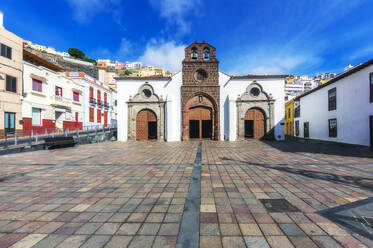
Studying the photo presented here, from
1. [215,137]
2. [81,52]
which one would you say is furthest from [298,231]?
[81,52]

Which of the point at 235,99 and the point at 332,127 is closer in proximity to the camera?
the point at 332,127

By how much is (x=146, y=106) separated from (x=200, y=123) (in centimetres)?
584

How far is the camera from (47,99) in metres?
17.0

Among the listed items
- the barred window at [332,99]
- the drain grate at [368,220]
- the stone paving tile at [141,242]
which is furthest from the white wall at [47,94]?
the barred window at [332,99]

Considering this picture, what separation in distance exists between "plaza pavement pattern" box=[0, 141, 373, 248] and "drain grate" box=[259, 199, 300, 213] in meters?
0.04

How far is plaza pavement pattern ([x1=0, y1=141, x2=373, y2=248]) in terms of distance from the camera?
1.96m

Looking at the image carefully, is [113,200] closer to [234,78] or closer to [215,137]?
[215,137]

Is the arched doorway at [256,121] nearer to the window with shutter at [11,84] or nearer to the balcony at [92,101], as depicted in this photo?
the balcony at [92,101]

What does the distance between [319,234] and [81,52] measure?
9440 cm

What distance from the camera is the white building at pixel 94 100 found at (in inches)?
852

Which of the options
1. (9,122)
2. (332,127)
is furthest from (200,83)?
(9,122)

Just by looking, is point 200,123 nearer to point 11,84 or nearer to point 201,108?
point 201,108

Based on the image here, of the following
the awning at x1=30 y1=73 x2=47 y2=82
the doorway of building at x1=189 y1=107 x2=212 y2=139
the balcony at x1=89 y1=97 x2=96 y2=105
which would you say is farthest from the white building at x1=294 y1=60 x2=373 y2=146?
the balcony at x1=89 y1=97 x2=96 y2=105

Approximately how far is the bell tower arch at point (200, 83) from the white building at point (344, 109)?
31.6ft
